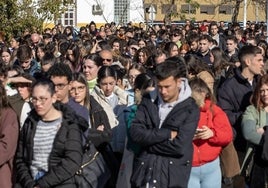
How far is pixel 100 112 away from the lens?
7.58 metres

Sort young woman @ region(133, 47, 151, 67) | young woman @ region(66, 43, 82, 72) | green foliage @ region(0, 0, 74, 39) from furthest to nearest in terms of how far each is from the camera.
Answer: green foliage @ region(0, 0, 74, 39), young woman @ region(133, 47, 151, 67), young woman @ region(66, 43, 82, 72)

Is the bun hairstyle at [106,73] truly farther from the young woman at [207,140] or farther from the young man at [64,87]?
the young woman at [207,140]

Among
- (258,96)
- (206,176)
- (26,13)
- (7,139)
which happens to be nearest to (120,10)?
(26,13)

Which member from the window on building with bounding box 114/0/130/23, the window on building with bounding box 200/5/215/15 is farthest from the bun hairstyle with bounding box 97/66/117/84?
the window on building with bounding box 200/5/215/15

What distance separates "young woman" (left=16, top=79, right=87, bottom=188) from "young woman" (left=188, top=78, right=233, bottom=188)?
4.23 ft

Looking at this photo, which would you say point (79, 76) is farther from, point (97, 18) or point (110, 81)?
point (97, 18)

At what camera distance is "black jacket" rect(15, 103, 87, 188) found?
6156 mm

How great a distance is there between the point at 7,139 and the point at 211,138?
6.58ft

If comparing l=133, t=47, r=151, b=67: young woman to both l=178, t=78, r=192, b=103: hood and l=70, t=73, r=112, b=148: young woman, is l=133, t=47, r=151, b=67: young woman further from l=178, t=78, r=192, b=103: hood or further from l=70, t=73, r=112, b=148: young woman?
l=178, t=78, r=192, b=103: hood

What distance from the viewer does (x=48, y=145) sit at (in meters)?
6.21

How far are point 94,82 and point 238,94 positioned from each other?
7.68ft

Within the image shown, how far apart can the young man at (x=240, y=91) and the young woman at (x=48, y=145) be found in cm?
218

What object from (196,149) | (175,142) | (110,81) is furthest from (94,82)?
(175,142)

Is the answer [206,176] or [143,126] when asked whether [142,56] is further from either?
[143,126]
